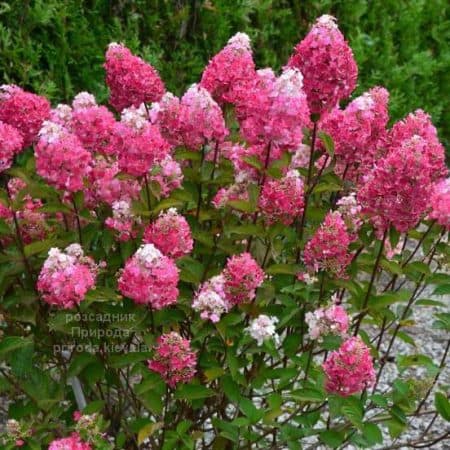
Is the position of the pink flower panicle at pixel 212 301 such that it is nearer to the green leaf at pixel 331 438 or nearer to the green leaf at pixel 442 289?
the green leaf at pixel 331 438

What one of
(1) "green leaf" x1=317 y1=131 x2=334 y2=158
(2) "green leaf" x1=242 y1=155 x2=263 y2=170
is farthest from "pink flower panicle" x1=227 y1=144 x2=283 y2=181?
(1) "green leaf" x1=317 y1=131 x2=334 y2=158

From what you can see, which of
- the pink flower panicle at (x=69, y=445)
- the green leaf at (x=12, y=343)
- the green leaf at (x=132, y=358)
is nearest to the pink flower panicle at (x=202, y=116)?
the green leaf at (x=132, y=358)

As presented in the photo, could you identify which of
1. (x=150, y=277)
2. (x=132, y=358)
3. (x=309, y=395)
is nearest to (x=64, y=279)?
(x=150, y=277)

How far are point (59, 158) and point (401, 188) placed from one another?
815 mm

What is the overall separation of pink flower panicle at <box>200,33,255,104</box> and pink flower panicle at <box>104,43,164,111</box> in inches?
6.7

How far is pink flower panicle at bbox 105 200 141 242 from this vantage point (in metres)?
1.93

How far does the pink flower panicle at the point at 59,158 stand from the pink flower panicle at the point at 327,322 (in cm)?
67

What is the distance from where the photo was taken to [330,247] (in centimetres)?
189

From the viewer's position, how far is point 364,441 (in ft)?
7.15

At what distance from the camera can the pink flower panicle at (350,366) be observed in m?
1.86

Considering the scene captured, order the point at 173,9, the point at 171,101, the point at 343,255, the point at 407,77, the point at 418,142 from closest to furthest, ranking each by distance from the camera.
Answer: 1. the point at 418,142
2. the point at 343,255
3. the point at 171,101
4. the point at 173,9
5. the point at 407,77

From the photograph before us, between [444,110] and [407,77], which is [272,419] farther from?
[444,110]

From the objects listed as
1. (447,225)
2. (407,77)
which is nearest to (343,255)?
(447,225)

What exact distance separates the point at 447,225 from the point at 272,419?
0.70 m
